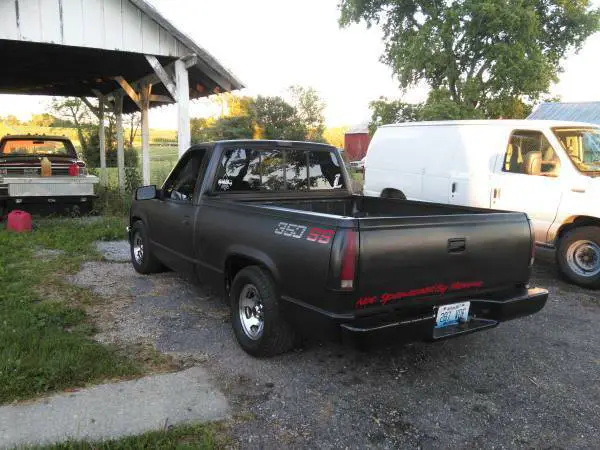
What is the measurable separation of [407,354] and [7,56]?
36.6 ft

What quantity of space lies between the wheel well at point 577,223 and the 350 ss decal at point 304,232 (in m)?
4.71

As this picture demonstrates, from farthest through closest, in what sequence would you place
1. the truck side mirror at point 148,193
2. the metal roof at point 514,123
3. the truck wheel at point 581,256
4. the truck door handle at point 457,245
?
the metal roof at point 514,123, the truck wheel at point 581,256, the truck side mirror at point 148,193, the truck door handle at point 457,245

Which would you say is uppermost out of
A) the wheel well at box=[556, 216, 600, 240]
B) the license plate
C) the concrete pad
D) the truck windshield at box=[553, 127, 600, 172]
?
the truck windshield at box=[553, 127, 600, 172]

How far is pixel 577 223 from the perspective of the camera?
6.28 meters

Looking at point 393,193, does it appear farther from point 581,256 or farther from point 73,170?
point 73,170

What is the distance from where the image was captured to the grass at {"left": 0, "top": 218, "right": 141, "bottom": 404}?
3.29 meters

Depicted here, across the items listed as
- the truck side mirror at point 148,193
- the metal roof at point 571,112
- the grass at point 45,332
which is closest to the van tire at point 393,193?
the truck side mirror at point 148,193

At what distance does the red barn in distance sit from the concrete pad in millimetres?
48719

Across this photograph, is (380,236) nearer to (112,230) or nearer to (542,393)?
(542,393)

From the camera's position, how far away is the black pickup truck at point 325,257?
9.69 feet

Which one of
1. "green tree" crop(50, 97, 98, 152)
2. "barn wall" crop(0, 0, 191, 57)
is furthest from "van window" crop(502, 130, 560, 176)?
"green tree" crop(50, 97, 98, 152)

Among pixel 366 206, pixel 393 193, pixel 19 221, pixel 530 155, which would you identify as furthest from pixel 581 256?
pixel 19 221

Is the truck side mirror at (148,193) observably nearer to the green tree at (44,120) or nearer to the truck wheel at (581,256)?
the truck wheel at (581,256)

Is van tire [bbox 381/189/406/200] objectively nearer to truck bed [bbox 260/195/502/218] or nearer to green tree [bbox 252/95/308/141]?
truck bed [bbox 260/195/502/218]
